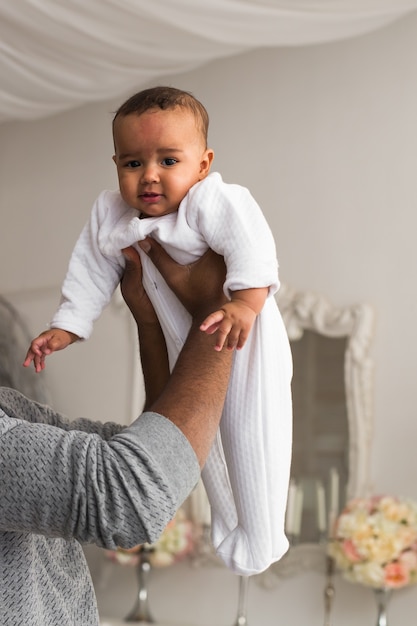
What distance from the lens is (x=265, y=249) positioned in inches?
47.1

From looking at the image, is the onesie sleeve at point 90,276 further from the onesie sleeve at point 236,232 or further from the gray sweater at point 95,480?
the gray sweater at point 95,480

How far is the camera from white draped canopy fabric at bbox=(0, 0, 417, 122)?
8.01ft

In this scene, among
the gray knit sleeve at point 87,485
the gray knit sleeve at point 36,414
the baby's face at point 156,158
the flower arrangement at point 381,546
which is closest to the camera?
the gray knit sleeve at point 87,485

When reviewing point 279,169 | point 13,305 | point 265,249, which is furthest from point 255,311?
point 13,305

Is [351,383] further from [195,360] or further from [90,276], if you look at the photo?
[195,360]

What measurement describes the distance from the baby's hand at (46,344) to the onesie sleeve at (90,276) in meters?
0.03

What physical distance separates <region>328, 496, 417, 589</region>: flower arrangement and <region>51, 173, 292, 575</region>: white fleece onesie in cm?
180

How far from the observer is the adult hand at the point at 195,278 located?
3.87 ft

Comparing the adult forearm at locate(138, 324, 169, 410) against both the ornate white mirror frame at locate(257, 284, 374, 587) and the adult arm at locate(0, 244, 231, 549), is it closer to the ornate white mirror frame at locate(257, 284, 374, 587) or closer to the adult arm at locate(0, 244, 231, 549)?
the adult arm at locate(0, 244, 231, 549)

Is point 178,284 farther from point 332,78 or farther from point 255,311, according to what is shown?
point 332,78

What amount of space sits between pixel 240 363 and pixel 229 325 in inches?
7.8

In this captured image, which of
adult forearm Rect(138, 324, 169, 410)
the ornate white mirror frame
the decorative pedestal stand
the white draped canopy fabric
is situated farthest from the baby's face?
the decorative pedestal stand

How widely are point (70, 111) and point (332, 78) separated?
125cm

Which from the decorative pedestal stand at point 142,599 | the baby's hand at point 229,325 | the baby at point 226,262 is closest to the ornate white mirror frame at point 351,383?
the decorative pedestal stand at point 142,599
